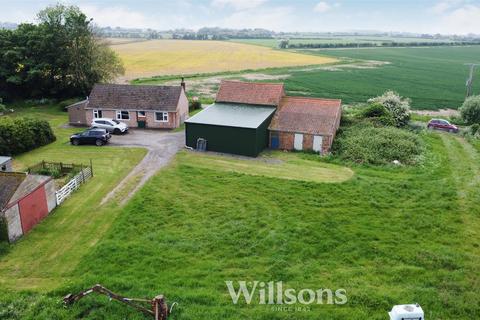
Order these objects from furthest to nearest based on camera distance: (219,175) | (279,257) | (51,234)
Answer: (219,175)
(51,234)
(279,257)

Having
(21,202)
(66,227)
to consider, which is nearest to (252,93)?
(66,227)

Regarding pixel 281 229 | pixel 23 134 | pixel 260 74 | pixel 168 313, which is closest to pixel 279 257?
pixel 281 229

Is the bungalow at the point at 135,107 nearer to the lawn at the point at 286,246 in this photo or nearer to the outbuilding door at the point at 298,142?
the outbuilding door at the point at 298,142

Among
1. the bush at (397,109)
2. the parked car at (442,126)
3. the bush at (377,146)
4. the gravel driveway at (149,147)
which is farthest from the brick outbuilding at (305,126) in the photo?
the parked car at (442,126)

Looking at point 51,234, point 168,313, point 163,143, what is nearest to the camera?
point 168,313

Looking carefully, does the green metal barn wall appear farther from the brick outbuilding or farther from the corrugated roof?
the corrugated roof

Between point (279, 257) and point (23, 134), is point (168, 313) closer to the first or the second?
point (279, 257)

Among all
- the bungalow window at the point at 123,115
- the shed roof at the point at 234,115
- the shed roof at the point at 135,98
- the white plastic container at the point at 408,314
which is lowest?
the white plastic container at the point at 408,314
